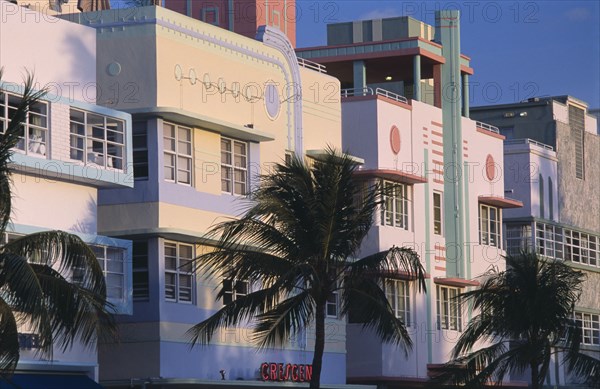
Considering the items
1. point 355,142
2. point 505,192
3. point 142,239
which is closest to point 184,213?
point 142,239

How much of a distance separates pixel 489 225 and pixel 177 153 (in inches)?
761

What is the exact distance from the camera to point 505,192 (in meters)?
61.2

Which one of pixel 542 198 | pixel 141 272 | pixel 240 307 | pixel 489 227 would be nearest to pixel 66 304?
pixel 240 307

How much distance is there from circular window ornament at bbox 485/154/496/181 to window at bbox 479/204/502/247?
1.06 meters

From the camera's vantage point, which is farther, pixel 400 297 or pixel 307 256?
pixel 400 297

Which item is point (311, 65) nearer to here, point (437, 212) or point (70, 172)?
point (437, 212)

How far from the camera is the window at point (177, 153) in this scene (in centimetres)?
3981

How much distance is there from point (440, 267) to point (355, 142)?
230 inches

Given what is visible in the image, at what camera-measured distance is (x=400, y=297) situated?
50.6 metres

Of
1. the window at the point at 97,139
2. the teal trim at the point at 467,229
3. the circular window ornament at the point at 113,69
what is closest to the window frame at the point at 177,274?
the window at the point at 97,139

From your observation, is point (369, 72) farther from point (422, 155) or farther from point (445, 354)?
point (445, 354)

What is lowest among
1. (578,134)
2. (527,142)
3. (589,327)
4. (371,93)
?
(589,327)

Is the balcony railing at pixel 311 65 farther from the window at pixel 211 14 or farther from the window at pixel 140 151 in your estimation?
the window at pixel 140 151

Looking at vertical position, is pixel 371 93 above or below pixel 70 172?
above
